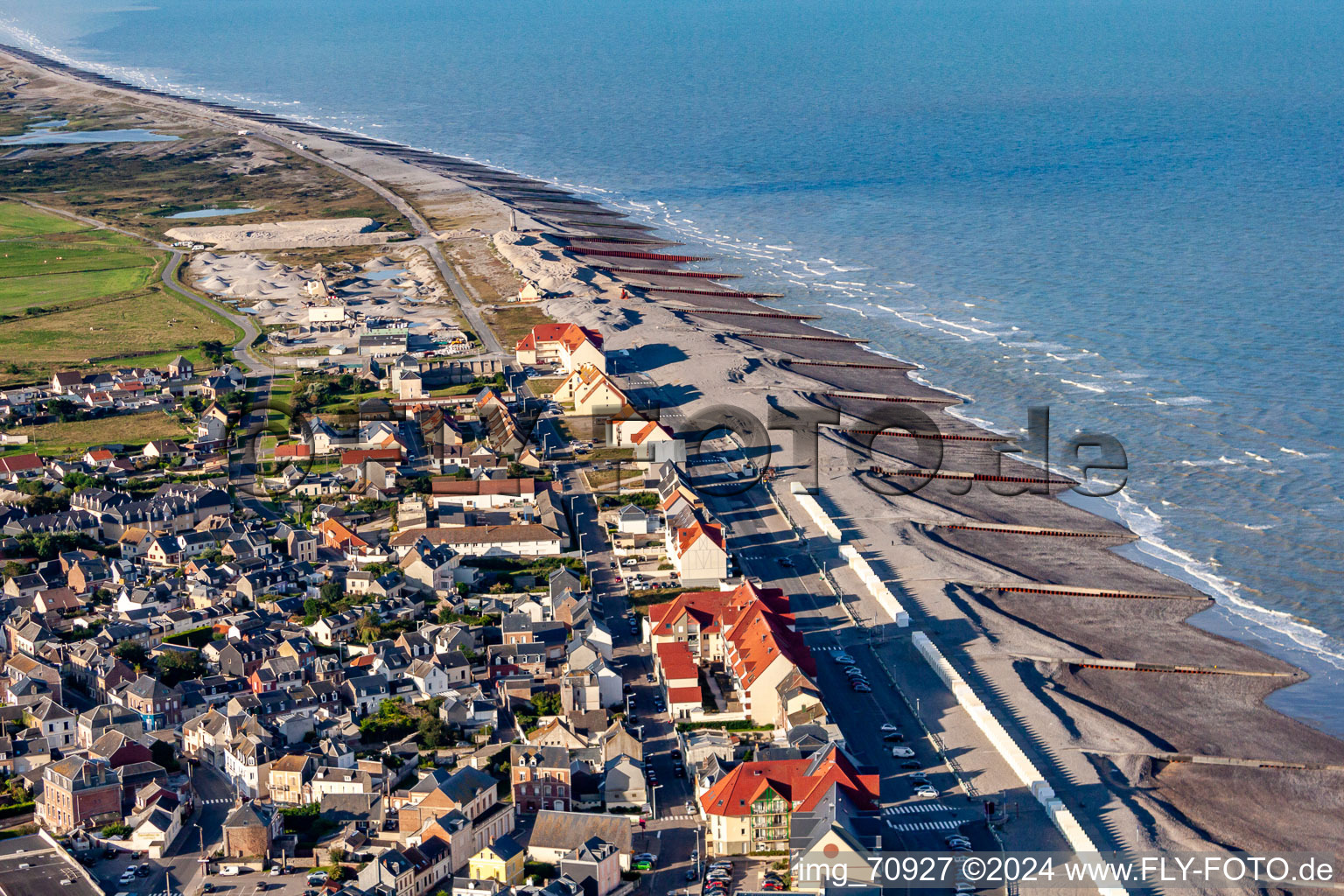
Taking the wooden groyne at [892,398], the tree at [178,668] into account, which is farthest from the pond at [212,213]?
the tree at [178,668]

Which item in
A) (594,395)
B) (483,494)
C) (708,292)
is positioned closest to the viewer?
(483,494)

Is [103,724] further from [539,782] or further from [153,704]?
[539,782]

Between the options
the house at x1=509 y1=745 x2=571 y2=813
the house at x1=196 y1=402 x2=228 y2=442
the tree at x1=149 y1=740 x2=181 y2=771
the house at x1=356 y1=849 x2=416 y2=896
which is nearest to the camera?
the house at x1=356 y1=849 x2=416 y2=896

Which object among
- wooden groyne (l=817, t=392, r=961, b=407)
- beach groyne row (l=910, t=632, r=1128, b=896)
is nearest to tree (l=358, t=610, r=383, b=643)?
beach groyne row (l=910, t=632, r=1128, b=896)

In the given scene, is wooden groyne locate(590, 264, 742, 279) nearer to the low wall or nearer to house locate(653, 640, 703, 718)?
the low wall

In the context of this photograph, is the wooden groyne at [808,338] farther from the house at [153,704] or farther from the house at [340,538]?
the house at [153,704]

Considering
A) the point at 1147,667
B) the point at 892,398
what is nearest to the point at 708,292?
the point at 892,398
